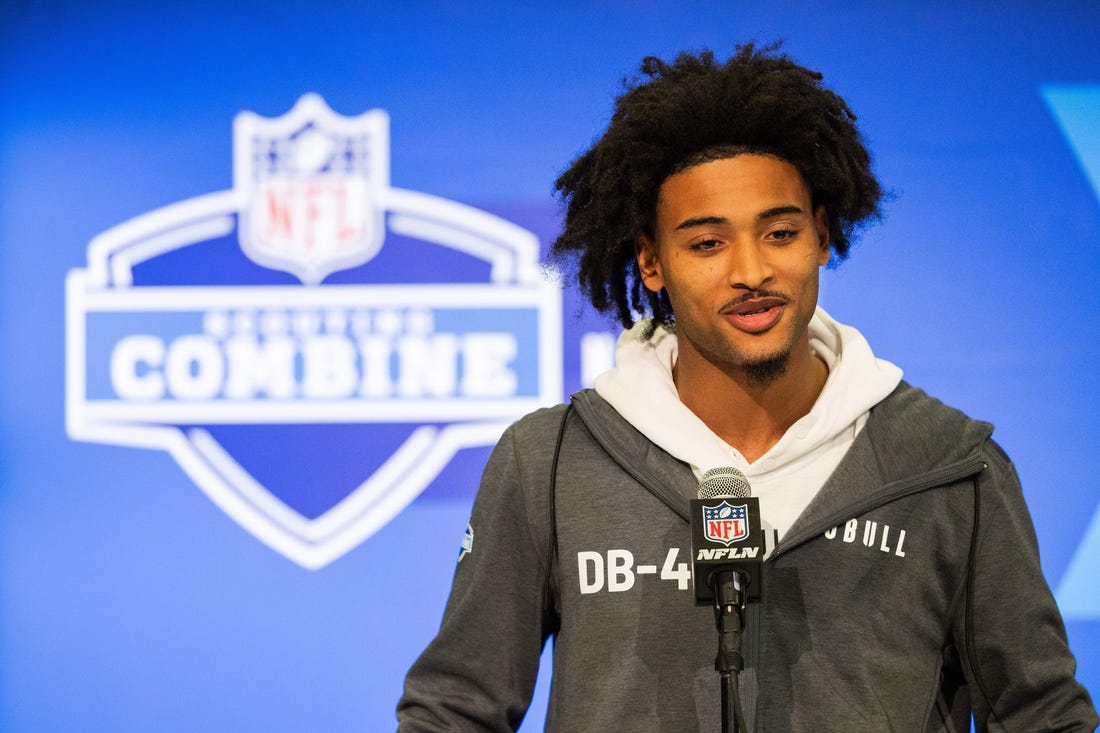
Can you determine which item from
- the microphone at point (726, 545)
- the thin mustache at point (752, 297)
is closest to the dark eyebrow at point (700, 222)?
the thin mustache at point (752, 297)

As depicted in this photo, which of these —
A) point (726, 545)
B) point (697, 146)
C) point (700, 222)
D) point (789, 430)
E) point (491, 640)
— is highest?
point (697, 146)

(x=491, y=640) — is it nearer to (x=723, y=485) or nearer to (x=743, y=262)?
(x=723, y=485)

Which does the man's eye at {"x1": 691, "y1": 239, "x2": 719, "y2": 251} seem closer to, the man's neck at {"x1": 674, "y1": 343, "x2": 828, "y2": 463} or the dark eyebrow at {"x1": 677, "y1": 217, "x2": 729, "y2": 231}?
the dark eyebrow at {"x1": 677, "y1": 217, "x2": 729, "y2": 231}

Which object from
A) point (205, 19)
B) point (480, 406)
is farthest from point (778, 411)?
point (205, 19)

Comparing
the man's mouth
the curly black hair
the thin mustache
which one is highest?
the curly black hair

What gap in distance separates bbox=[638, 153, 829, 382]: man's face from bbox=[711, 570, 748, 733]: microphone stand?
16.6 inches

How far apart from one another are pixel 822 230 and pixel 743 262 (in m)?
0.26

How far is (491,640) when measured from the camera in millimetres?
1558

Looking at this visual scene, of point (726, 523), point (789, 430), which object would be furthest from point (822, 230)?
point (726, 523)

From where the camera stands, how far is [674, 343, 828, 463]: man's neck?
1.61m

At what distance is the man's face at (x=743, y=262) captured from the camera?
59.9 inches

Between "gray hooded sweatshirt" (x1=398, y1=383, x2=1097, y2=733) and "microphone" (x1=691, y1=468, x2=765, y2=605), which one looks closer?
"microphone" (x1=691, y1=468, x2=765, y2=605)

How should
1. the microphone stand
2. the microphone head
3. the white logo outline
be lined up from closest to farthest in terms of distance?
1. the microphone stand
2. the microphone head
3. the white logo outline

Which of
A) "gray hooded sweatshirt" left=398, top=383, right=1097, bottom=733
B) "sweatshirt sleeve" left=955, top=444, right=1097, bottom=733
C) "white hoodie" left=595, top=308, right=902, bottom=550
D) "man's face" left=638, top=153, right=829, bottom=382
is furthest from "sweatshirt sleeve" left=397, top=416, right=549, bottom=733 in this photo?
"sweatshirt sleeve" left=955, top=444, right=1097, bottom=733
